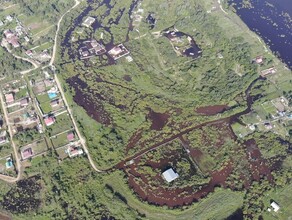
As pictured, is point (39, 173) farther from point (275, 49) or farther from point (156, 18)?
point (275, 49)

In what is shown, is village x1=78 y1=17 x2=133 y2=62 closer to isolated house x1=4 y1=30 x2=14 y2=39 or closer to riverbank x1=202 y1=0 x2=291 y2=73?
isolated house x1=4 y1=30 x2=14 y2=39

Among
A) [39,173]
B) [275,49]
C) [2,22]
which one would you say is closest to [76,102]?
[39,173]

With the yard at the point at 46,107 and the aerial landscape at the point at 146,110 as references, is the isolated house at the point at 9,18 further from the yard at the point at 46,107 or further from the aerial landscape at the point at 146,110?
the yard at the point at 46,107

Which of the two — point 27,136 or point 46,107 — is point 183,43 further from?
point 27,136

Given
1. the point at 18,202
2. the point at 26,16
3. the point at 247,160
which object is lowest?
the point at 18,202

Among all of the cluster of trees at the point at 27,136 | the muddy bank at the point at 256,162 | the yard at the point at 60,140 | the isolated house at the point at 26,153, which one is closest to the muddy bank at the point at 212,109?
the muddy bank at the point at 256,162

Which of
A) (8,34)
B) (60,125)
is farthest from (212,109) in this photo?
(8,34)

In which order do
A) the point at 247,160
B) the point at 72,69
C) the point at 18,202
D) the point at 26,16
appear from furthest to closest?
the point at 26,16 < the point at 72,69 < the point at 247,160 < the point at 18,202
